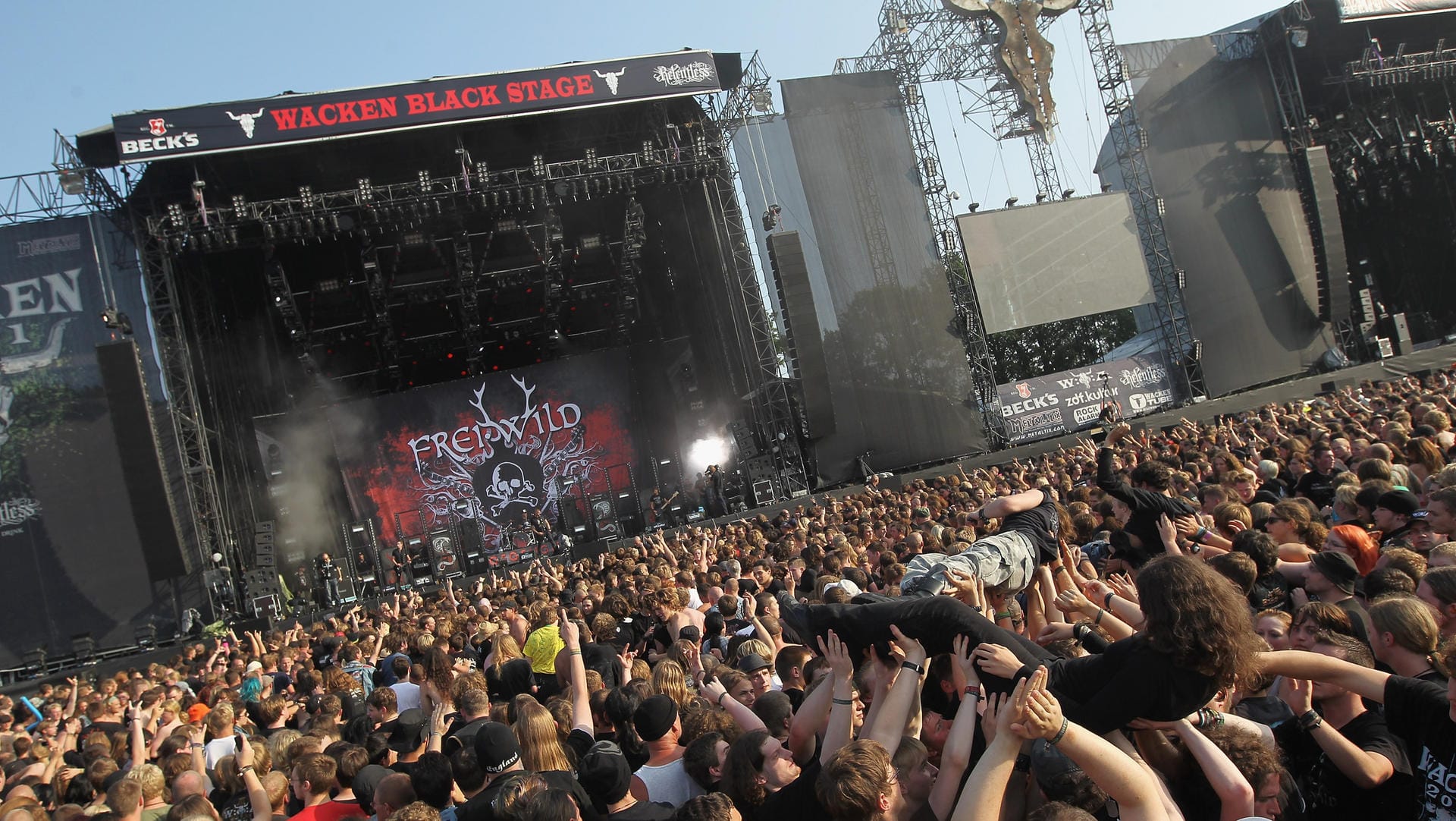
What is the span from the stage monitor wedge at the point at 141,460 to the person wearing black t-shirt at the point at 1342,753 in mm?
15309

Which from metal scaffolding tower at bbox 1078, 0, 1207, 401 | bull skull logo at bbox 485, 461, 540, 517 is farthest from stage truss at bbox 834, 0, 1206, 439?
bull skull logo at bbox 485, 461, 540, 517

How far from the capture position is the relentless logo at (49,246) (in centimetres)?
1762

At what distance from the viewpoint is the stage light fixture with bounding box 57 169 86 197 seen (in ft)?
53.1

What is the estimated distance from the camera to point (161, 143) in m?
15.8

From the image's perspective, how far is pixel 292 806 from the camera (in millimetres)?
4637

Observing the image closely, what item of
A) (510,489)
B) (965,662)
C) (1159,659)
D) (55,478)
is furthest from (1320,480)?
(510,489)

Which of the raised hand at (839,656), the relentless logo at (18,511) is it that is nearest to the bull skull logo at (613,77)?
the relentless logo at (18,511)

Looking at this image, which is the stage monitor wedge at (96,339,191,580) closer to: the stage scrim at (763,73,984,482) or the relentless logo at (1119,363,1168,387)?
the stage scrim at (763,73,984,482)

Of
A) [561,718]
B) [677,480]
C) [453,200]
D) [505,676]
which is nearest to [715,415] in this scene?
[677,480]

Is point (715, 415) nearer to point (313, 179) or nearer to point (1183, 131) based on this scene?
point (313, 179)

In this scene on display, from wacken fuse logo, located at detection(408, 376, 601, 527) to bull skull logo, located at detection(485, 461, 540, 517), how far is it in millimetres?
18

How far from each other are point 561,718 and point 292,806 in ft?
4.81

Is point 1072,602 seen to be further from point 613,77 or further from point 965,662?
point 613,77

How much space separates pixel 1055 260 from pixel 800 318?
7.23m
